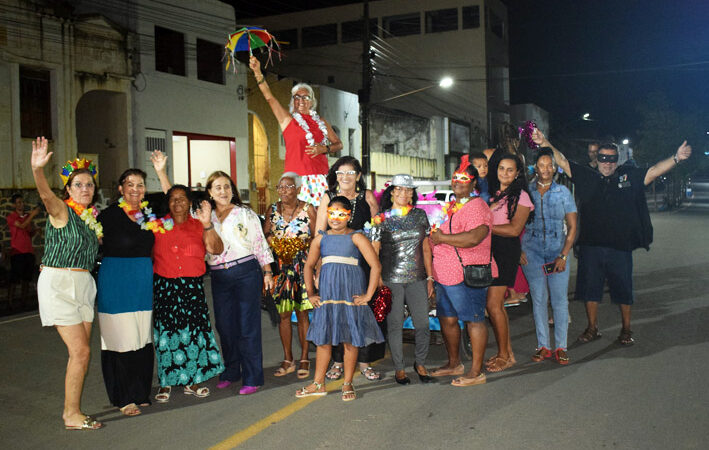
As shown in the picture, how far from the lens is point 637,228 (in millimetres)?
7684

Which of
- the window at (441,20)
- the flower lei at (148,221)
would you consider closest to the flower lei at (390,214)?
the flower lei at (148,221)

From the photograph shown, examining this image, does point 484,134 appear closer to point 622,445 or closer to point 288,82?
point 288,82

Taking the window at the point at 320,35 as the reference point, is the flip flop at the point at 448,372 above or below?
below

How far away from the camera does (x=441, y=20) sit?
5106 cm

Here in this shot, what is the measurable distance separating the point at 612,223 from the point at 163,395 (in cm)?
504

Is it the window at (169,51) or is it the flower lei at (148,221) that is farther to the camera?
the window at (169,51)

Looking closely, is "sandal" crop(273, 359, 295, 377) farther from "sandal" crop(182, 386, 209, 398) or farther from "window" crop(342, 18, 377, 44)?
"window" crop(342, 18, 377, 44)

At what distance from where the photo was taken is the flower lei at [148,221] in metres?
5.53

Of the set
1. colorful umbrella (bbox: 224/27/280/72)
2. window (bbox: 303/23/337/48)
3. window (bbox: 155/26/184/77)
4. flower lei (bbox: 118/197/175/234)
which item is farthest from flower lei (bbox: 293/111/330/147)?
window (bbox: 303/23/337/48)

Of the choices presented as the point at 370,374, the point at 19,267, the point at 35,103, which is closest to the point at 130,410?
the point at 370,374

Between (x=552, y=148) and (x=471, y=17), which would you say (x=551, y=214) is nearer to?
(x=552, y=148)

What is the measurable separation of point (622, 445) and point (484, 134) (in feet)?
156

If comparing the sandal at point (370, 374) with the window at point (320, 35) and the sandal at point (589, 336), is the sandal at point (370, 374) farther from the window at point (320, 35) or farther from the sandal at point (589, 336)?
the window at point (320, 35)

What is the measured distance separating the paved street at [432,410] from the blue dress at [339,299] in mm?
538
